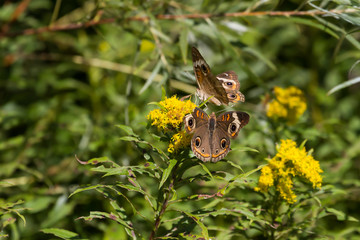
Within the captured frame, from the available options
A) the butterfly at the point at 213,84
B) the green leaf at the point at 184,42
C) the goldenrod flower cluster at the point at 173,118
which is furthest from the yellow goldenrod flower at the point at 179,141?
the green leaf at the point at 184,42

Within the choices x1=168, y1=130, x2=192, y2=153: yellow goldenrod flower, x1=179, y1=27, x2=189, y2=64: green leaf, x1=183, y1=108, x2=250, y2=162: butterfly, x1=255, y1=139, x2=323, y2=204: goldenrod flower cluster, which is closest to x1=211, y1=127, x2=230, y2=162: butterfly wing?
x1=183, y1=108, x2=250, y2=162: butterfly

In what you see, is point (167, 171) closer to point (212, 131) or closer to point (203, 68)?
point (212, 131)

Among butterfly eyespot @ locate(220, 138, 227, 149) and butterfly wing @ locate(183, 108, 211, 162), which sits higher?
butterfly wing @ locate(183, 108, 211, 162)

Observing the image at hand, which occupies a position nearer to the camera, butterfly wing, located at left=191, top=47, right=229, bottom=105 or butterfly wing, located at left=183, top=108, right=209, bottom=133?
butterfly wing, located at left=183, top=108, right=209, bottom=133

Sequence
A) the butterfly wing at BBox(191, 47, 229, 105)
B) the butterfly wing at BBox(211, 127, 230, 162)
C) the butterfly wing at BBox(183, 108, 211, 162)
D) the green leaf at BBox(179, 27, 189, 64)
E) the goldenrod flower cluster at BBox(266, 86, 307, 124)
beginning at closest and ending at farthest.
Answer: the butterfly wing at BBox(183, 108, 211, 162)
the butterfly wing at BBox(211, 127, 230, 162)
the butterfly wing at BBox(191, 47, 229, 105)
the green leaf at BBox(179, 27, 189, 64)
the goldenrod flower cluster at BBox(266, 86, 307, 124)

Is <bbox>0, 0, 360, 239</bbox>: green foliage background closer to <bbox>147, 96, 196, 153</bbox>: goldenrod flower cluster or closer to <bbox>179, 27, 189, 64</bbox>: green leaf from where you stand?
<bbox>179, 27, 189, 64</bbox>: green leaf

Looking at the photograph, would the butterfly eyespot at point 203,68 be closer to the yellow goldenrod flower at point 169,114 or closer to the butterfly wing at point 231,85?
the butterfly wing at point 231,85
